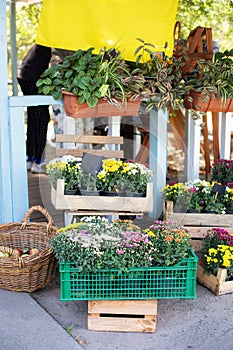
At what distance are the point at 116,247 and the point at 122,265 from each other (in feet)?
0.34

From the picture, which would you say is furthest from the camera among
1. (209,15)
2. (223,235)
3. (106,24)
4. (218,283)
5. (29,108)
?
(209,15)

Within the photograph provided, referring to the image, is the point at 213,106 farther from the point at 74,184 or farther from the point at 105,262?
the point at 105,262

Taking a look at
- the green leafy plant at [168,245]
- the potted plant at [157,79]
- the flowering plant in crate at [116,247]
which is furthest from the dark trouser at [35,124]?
the green leafy plant at [168,245]

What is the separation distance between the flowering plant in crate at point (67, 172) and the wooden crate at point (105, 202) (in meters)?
0.09

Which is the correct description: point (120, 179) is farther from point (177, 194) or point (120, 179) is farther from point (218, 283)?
point (218, 283)

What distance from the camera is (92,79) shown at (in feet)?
11.4

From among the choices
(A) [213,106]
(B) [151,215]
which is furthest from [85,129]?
(A) [213,106]

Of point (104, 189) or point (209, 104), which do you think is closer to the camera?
point (104, 189)

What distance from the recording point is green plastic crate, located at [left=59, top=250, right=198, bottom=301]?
270cm

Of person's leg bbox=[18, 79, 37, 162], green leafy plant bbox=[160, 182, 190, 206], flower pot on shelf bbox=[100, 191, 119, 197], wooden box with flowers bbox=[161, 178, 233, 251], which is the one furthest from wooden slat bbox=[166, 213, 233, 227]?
person's leg bbox=[18, 79, 37, 162]

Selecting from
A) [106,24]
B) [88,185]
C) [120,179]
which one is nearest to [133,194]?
[120,179]

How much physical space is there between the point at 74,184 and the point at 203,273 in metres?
1.04

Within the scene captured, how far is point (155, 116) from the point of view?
4289mm

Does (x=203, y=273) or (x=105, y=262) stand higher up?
(x=105, y=262)
